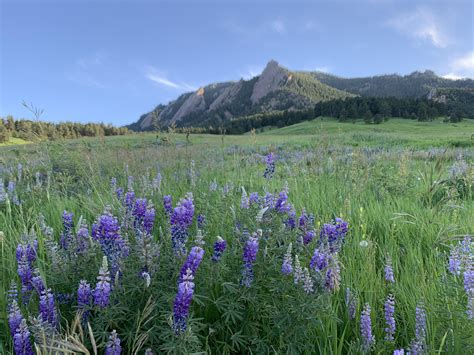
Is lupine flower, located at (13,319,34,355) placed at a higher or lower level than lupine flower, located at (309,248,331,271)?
lower

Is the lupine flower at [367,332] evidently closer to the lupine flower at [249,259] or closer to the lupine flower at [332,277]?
the lupine flower at [332,277]

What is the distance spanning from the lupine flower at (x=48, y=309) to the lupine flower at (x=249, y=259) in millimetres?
1145

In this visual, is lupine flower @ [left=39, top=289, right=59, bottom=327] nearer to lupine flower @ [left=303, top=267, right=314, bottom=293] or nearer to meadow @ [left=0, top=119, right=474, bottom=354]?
meadow @ [left=0, top=119, right=474, bottom=354]

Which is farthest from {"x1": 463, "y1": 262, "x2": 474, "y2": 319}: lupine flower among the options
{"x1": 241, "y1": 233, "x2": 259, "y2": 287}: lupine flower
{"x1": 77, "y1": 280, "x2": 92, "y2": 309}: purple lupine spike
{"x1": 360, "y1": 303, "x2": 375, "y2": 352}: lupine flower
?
{"x1": 77, "y1": 280, "x2": 92, "y2": 309}: purple lupine spike

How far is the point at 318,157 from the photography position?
A: 580 cm

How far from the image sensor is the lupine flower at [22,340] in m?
1.75

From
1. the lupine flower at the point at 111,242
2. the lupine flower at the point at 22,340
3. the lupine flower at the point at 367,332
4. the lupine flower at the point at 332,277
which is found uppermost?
the lupine flower at the point at 111,242

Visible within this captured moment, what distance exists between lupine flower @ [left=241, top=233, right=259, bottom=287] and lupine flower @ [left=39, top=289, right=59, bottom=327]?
3.76 ft

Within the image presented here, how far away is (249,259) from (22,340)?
4.42ft

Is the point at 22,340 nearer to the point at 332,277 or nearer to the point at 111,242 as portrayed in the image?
the point at 111,242

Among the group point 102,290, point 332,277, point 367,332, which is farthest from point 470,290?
point 102,290

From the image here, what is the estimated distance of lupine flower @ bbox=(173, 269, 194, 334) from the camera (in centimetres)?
164

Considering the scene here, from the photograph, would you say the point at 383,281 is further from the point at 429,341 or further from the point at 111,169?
the point at 111,169

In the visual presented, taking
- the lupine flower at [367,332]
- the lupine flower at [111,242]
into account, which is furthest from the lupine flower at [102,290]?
the lupine flower at [367,332]
